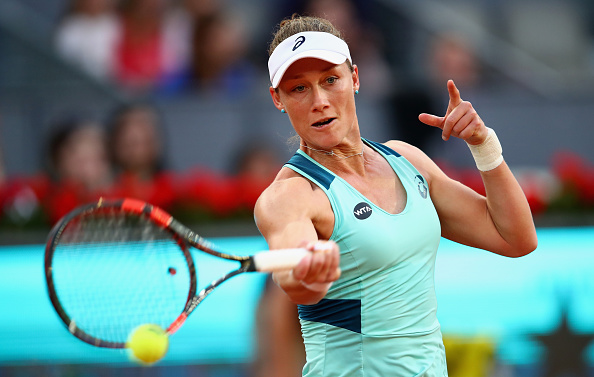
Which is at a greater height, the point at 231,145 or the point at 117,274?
the point at 231,145

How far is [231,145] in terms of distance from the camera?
8.23 m

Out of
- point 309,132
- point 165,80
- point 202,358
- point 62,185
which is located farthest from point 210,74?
point 309,132

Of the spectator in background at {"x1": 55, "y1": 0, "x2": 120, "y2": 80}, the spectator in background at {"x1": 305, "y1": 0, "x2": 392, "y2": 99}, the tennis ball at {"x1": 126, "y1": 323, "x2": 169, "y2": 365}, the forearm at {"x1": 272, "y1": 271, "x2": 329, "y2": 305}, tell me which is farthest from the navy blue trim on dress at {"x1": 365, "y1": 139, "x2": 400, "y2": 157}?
the spectator in background at {"x1": 55, "y1": 0, "x2": 120, "y2": 80}

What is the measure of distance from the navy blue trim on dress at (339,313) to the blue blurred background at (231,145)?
2.80 metres

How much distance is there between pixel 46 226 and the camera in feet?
21.6

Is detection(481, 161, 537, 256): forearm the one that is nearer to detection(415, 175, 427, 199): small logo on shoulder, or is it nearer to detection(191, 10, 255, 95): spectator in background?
detection(415, 175, 427, 199): small logo on shoulder

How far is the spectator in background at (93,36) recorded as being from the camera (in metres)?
8.91

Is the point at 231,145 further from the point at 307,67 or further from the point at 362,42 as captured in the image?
the point at 307,67

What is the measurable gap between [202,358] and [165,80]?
3.45 meters

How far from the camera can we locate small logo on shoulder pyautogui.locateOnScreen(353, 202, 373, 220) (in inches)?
122

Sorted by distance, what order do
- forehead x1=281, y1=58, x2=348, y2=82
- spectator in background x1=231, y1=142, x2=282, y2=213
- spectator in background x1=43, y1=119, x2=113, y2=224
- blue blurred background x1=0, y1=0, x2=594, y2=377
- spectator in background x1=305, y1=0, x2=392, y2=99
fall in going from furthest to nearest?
spectator in background x1=305, y1=0, x2=392, y2=99
spectator in background x1=231, y1=142, x2=282, y2=213
spectator in background x1=43, y1=119, x2=113, y2=224
blue blurred background x1=0, y1=0, x2=594, y2=377
forehead x1=281, y1=58, x2=348, y2=82

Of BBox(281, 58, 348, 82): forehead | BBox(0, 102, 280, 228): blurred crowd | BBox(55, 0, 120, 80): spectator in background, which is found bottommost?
BBox(281, 58, 348, 82): forehead

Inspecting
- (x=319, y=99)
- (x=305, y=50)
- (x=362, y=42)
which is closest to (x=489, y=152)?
(x=319, y=99)

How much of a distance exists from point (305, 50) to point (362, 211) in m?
0.62
